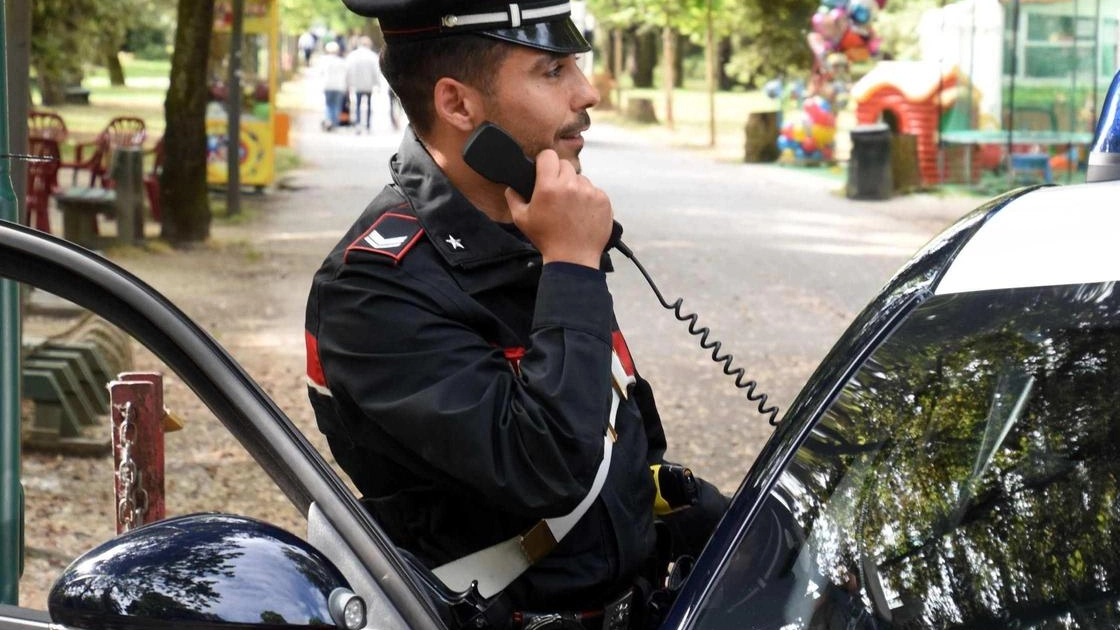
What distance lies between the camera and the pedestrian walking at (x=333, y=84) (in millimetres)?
31422

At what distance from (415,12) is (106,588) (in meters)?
0.99

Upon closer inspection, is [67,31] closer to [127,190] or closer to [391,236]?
[127,190]

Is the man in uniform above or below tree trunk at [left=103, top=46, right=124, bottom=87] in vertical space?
above

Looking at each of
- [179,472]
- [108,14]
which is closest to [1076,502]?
[179,472]

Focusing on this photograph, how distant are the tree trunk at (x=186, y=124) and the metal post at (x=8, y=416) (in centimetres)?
1192

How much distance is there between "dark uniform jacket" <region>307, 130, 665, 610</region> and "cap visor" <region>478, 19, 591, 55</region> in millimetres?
220

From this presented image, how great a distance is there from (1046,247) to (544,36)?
2.60 feet

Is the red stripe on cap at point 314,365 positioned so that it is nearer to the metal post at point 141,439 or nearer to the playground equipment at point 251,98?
the metal post at point 141,439

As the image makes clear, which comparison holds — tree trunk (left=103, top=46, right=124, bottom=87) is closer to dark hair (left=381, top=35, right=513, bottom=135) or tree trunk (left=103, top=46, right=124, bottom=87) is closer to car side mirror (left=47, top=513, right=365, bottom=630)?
dark hair (left=381, top=35, right=513, bottom=135)

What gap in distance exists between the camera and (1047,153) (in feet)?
68.8

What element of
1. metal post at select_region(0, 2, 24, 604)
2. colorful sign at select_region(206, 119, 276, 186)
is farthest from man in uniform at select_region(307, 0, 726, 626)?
colorful sign at select_region(206, 119, 276, 186)

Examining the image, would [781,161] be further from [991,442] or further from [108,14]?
[991,442]

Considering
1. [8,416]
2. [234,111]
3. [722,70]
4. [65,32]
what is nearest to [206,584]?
[8,416]

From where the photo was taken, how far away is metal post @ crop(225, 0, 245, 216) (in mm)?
18156
